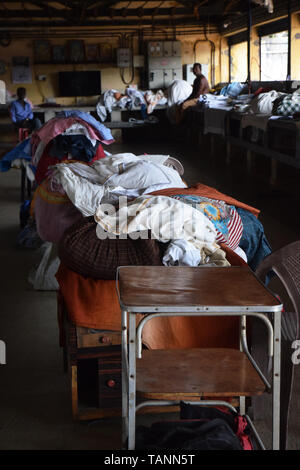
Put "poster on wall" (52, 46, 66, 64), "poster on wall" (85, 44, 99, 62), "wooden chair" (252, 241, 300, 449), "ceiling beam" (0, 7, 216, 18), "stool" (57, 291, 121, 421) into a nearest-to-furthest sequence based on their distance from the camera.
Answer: "wooden chair" (252, 241, 300, 449) < "stool" (57, 291, 121, 421) < "ceiling beam" (0, 7, 216, 18) < "poster on wall" (52, 46, 66, 64) < "poster on wall" (85, 44, 99, 62)

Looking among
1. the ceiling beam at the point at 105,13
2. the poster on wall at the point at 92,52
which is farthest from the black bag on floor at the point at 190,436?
the poster on wall at the point at 92,52

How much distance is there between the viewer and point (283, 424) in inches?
76.7

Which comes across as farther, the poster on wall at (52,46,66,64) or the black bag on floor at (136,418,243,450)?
the poster on wall at (52,46,66,64)

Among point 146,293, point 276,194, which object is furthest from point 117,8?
point 146,293

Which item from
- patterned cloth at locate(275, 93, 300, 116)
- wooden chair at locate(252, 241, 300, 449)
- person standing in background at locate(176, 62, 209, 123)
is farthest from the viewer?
person standing in background at locate(176, 62, 209, 123)

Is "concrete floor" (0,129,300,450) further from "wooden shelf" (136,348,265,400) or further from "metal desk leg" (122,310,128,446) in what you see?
"metal desk leg" (122,310,128,446)

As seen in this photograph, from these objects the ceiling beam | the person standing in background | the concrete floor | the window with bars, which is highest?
the ceiling beam

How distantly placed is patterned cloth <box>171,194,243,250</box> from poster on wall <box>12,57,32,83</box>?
12450 mm

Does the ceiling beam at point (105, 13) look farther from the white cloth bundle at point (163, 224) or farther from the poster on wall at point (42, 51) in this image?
the white cloth bundle at point (163, 224)

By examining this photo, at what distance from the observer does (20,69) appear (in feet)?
46.5

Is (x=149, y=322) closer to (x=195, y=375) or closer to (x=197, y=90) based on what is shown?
(x=195, y=375)

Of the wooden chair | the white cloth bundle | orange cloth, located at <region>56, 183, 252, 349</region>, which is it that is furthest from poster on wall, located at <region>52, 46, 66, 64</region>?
the wooden chair

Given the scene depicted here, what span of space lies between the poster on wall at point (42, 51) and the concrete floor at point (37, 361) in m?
8.67

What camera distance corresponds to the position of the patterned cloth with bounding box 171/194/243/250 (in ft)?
8.93
